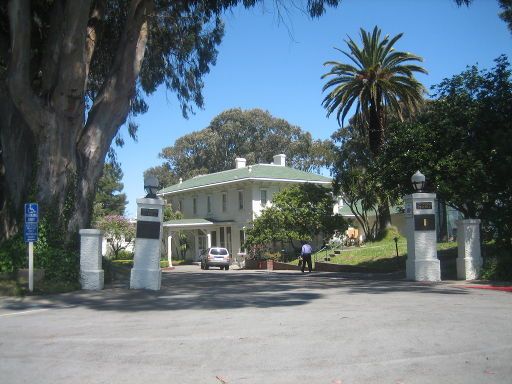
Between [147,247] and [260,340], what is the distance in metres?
8.28

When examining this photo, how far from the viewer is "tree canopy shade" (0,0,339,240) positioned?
15.9 meters

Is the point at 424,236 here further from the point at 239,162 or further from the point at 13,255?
the point at 239,162

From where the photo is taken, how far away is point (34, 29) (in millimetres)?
19188

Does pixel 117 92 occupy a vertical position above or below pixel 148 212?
above

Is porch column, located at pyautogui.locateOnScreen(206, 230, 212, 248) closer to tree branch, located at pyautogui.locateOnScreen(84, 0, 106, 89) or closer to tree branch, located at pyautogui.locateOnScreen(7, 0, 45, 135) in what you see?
tree branch, located at pyautogui.locateOnScreen(84, 0, 106, 89)

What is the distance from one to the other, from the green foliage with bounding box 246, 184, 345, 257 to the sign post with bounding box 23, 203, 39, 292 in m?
22.4

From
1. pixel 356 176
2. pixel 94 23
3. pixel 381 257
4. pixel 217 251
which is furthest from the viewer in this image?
pixel 217 251

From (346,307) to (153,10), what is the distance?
12.6 meters

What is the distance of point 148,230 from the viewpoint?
15.9 m

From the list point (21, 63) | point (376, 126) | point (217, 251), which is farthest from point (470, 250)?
point (217, 251)

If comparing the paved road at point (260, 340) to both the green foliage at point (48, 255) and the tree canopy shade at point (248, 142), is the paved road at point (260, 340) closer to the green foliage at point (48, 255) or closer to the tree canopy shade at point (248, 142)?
the green foliage at point (48, 255)

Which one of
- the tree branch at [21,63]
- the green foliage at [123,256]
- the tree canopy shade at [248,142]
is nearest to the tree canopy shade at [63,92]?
the tree branch at [21,63]

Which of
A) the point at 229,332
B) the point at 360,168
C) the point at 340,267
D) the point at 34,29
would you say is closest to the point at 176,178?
the point at 360,168

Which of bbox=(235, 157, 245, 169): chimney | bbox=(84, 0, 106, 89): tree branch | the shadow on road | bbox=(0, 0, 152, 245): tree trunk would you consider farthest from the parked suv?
bbox=(84, 0, 106, 89): tree branch
